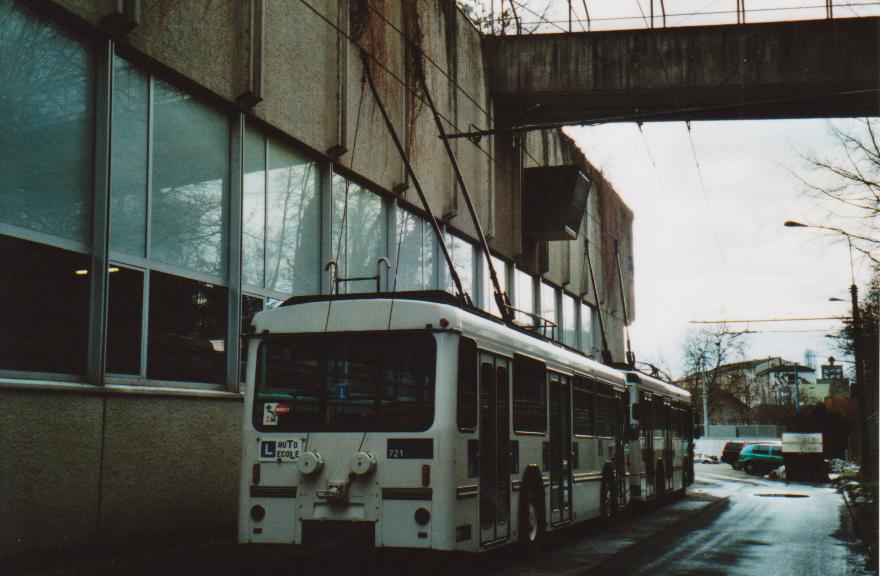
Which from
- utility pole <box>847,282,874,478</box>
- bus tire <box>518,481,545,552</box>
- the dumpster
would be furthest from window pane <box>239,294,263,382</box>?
the dumpster

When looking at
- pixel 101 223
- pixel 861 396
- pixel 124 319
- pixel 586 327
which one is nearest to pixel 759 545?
pixel 124 319

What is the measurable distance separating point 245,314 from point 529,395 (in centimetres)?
480

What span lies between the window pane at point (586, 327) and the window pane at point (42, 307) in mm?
28238

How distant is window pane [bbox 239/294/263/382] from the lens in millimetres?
14703

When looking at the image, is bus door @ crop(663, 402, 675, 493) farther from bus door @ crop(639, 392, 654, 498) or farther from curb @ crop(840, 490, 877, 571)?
curb @ crop(840, 490, 877, 571)

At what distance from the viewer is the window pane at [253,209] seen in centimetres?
1509

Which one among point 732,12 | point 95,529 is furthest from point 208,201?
point 732,12

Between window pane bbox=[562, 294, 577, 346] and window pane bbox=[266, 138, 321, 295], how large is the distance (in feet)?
62.3

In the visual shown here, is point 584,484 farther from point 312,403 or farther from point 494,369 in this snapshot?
point 312,403

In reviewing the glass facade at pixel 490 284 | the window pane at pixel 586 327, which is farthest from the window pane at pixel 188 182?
the window pane at pixel 586 327

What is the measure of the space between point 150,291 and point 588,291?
89.4ft

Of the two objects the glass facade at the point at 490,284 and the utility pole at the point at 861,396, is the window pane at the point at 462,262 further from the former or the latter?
the utility pole at the point at 861,396

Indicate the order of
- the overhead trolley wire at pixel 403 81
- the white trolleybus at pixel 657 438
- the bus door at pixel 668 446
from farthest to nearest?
the bus door at pixel 668 446
the white trolleybus at pixel 657 438
the overhead trolley wire at pixel 403 81

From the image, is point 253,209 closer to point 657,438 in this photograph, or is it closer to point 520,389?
point 520,389
